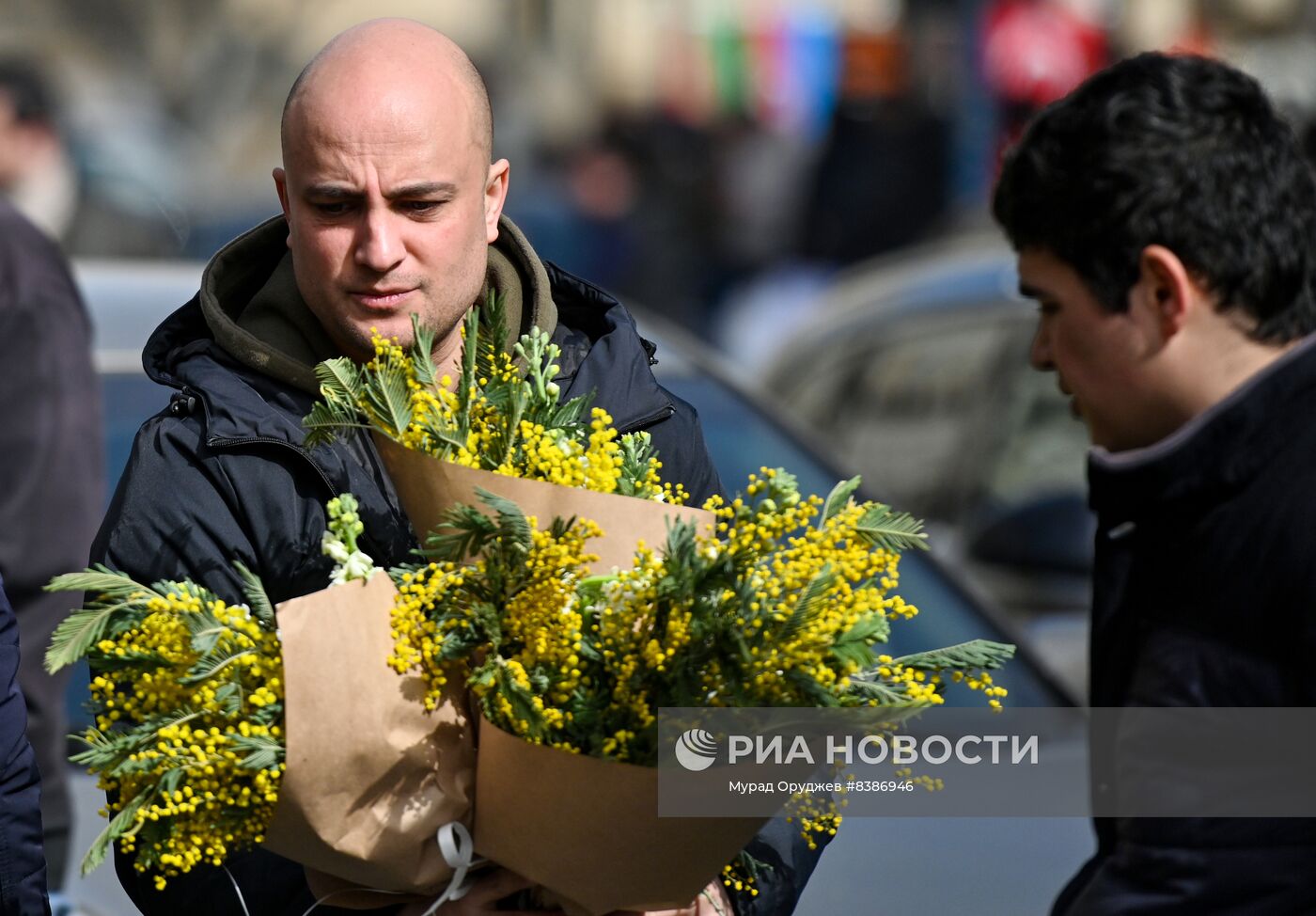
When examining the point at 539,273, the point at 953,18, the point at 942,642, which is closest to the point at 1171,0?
the point at 953,18

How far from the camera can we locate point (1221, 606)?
2148 mm

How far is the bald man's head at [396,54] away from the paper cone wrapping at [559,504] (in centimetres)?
57

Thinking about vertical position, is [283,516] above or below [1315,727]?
above

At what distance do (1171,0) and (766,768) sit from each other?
1873 centimetres

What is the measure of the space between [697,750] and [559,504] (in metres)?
0.32

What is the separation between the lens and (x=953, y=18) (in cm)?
1747

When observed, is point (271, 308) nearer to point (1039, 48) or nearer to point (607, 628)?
point (607, 628)

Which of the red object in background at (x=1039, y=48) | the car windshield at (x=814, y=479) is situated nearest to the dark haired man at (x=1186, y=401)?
the car windshield at (x=814, y=479)

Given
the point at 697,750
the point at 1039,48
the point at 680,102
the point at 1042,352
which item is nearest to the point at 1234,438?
the point at 1042,352

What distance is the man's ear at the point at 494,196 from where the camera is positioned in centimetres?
283

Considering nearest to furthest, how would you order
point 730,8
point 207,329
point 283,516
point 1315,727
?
point 1315,727 → point 283,516 → point 207,329 → point 730,8

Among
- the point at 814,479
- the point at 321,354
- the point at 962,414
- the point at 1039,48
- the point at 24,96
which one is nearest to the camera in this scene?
the point at 321,354

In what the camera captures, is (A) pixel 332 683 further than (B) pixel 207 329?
No

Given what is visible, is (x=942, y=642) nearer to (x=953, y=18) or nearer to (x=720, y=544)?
(x=720, y=544)
